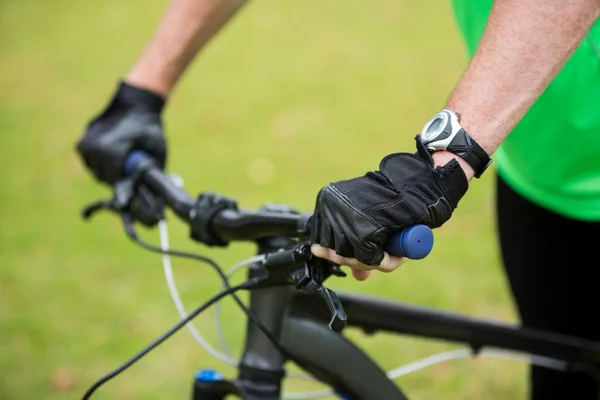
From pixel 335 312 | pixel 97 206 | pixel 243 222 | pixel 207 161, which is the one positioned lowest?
pixel 207 161

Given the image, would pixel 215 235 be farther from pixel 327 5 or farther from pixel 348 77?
pixel 327 5

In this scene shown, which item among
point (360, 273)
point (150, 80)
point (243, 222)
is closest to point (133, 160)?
point (150, 80)

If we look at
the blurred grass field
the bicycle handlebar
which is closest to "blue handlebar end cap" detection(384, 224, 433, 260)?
the bicycle handlebar

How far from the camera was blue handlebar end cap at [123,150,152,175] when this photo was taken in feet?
5.65

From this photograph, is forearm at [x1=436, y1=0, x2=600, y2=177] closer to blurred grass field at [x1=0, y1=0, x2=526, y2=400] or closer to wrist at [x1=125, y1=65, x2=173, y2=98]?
wrist at [x1=125, y1=65, x2=173, y2=98]

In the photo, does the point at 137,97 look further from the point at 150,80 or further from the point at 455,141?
the point at 455,141

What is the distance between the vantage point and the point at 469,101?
39.9 inches

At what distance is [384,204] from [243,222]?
0.43 m

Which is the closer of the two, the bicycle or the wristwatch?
the wristwatch

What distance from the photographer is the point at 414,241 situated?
0.95 m

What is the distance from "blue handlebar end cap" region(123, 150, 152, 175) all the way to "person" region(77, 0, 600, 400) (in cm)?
2

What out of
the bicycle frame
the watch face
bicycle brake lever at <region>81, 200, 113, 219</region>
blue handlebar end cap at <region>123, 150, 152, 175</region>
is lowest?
bicycle brake lever at <region>81, 200, 113, 219</region>

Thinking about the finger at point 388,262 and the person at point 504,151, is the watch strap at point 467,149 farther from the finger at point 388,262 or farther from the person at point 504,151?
the finger at point 388,262

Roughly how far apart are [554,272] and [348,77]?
4711 millimetres
